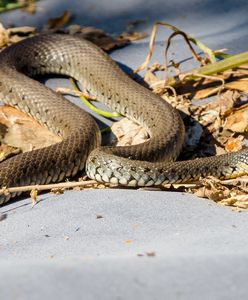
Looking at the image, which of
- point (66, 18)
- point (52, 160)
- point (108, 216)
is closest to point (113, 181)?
point (52, 160)

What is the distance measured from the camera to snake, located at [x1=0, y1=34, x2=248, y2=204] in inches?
241

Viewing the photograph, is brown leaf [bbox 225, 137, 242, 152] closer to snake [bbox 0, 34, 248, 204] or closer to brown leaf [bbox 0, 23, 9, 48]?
snake [bbox 0, 34, 248, 204]

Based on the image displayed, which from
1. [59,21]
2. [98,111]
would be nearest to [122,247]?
[98,111]

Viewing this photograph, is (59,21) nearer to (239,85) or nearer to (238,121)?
(239,85)

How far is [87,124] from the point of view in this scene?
690 cm

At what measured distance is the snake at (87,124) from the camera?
6.11 metres

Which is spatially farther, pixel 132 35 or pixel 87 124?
pixel 132 35

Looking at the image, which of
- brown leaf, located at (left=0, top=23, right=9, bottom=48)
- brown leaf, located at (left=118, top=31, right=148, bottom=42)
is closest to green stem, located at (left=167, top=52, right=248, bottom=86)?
brown leaf, located at (left=118, top=31, right=148, bottom=42)

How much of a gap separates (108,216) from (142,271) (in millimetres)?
1449

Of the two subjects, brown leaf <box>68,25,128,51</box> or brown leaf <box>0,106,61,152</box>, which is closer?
brown leaf <box>0,106,61,152</box>

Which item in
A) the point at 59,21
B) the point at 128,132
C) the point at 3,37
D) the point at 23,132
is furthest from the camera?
the point at 59,21

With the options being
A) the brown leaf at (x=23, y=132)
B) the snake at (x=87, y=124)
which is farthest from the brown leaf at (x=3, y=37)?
the brown leaf at (x=23, y=132)

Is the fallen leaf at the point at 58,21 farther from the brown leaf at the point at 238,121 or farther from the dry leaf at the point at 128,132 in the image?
the brown leaf at the point at 238,121

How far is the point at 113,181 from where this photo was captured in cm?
607
